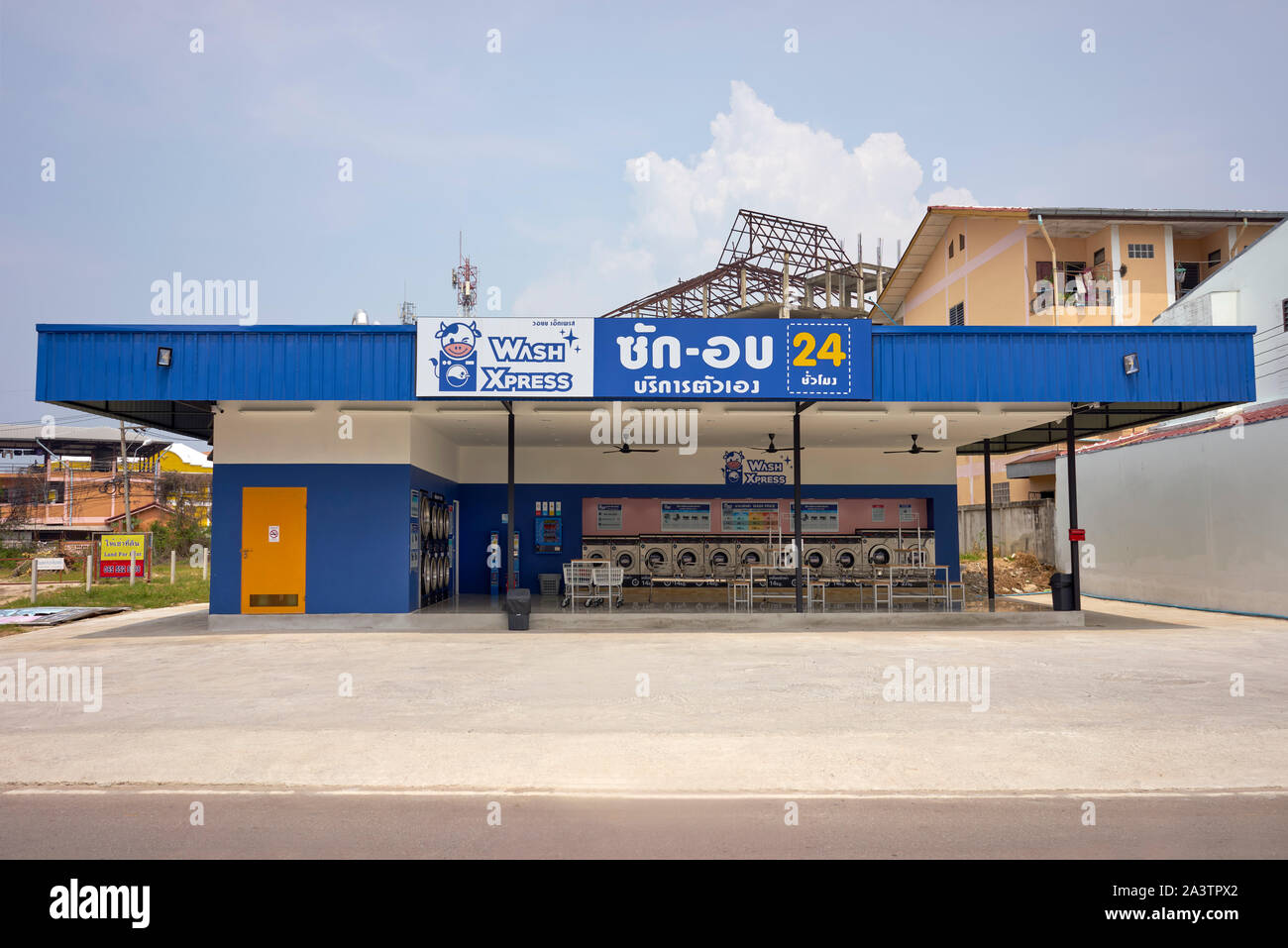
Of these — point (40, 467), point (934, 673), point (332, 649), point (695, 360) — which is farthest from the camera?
point (40, 467)

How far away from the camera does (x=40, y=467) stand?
59.0m

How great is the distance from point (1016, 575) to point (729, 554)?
→ 10.0 m

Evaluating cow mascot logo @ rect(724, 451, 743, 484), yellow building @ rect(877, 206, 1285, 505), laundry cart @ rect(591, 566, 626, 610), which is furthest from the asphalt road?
yellow building @ rect(877, 206, 1285, 505)

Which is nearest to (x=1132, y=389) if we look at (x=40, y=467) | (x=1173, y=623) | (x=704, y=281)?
(x=1173, y=623)

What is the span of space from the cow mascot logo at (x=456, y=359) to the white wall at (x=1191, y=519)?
50.1 ft

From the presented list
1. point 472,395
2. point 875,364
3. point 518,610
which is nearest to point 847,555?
point 875,364

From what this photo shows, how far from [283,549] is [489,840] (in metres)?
12.7

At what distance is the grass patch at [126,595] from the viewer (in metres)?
21.6

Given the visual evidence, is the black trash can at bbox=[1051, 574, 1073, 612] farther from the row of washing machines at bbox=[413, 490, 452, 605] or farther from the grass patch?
the grass patch

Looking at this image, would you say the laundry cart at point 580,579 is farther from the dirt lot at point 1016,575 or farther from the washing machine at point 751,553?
the dirt lot at point 1016,575

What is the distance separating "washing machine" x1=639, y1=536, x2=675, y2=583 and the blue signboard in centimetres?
707

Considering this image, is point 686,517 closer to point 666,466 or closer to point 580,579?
point 666,466

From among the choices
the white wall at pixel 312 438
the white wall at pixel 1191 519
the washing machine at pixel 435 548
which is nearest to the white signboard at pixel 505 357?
the white wall at pixel 312 438
